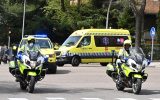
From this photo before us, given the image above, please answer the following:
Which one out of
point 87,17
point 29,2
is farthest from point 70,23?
point 29,2

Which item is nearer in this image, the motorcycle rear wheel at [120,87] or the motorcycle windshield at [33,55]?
the motorcycle windshield at [33,55]

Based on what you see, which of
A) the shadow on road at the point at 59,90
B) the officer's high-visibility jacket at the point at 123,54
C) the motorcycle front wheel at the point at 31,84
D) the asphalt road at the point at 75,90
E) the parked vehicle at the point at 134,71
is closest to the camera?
the asphalt road at the point at 75,90

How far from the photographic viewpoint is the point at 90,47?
35.3m

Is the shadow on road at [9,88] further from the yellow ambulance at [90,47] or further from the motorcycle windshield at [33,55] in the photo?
the yellow ambulance at [90,47]

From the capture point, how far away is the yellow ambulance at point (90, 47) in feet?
114

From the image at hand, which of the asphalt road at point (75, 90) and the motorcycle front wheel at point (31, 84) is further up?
the motorcycle front wheel at point (31, 84)

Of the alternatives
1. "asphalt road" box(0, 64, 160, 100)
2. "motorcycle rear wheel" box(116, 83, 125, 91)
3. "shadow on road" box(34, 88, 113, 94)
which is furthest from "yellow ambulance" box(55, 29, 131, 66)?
"motorcycle rear wheel" box(116, 83, 125, 91)

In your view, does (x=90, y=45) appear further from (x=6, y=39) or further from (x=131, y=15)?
(x=6, y=39)

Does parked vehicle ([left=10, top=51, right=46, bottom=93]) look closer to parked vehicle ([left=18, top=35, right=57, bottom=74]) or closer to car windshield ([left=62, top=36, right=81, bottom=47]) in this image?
parked vehicle ([left=18, top=35, right=57, bottom=74])

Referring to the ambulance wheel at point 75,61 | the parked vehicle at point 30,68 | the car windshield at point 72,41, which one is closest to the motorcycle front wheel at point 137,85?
the parked vehicle at point 30,68

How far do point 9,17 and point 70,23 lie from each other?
31.7 feet

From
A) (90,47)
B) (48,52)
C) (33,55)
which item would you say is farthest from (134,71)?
(90,47)

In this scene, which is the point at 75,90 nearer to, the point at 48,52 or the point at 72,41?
the point at 48,52

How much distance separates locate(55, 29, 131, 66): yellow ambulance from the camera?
34812mm
